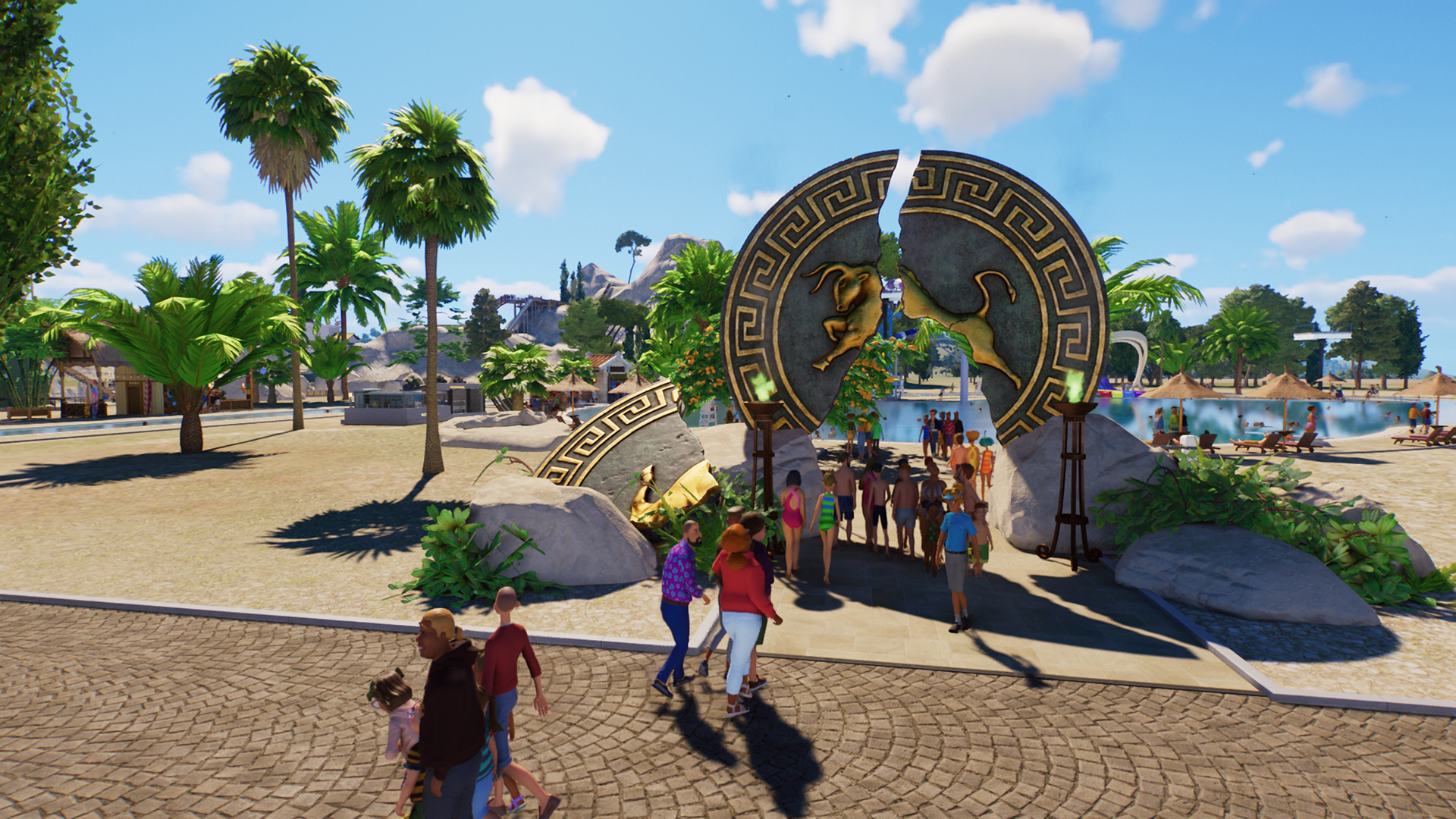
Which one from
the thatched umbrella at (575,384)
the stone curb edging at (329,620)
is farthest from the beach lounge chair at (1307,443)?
the thatched umbrella at (575,384)

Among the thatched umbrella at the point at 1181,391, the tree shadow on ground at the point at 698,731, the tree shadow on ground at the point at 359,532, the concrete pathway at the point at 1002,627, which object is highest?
the thatched umbrella at the point at 1181,391

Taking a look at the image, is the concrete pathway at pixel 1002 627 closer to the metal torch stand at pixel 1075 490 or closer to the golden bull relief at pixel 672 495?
the metal torch stand at pixel 1075 490

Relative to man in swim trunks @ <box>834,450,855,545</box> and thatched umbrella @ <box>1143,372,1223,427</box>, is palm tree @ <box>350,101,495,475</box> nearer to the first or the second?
man in swim trunks @ <box>834,450,855,545</box>

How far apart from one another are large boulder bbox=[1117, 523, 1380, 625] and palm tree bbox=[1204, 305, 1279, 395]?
8660 centimetres

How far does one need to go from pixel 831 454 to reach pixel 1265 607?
17.6m

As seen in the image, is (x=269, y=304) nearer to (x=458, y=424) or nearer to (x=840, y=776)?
(x=458, y=424)

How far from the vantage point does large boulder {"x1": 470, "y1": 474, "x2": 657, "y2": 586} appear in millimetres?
9453

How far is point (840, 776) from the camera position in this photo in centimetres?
492

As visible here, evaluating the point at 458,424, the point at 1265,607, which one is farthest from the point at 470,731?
the point at 458,424

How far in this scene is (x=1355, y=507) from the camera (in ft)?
33.7

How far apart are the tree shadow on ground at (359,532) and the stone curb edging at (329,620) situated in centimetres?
281

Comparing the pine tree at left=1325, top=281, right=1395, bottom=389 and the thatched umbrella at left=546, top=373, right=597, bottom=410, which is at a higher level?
the pine tree at left=1325, top=281, right=1395, bottom=389

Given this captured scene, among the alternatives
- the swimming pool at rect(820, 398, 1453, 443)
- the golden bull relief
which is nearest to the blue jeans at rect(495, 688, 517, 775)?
the golden bull relief

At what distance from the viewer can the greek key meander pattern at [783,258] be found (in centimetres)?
1082
